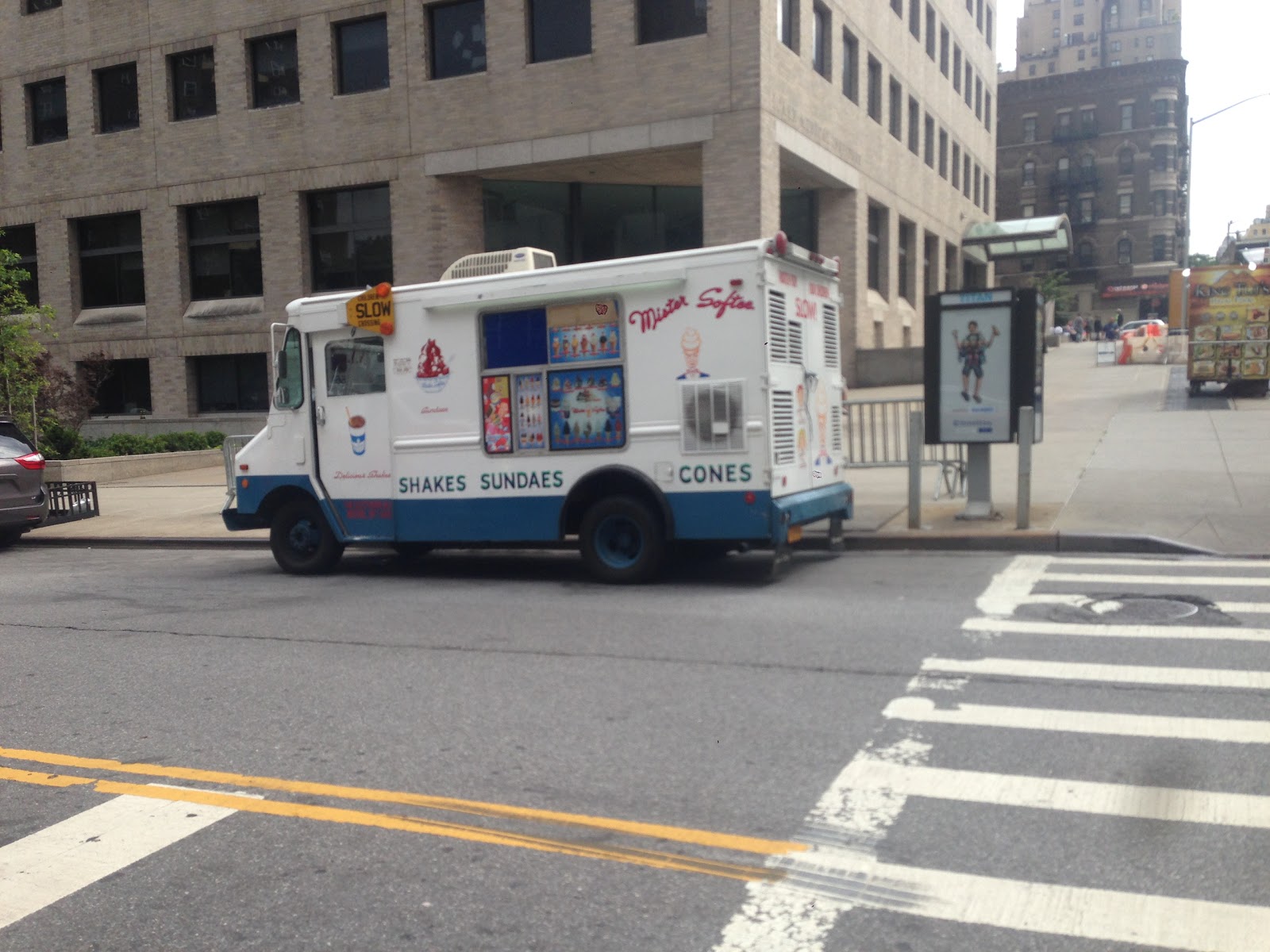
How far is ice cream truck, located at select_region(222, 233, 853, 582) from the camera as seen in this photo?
955cm

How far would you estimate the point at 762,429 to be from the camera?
9.40 meters

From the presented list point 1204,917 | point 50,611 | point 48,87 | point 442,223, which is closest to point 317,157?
point 442,223

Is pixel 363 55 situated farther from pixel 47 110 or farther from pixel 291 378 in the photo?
pixel 291 378

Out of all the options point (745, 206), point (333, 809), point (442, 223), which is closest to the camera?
point (333, 809)

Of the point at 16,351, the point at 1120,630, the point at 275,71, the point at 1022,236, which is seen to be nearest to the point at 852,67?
the point at 275,71

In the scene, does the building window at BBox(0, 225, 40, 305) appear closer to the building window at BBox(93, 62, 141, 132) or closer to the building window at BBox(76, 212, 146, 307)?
the building window at BBox(76, 212, 146, 307)

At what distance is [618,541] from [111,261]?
2625cm

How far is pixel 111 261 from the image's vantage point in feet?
103

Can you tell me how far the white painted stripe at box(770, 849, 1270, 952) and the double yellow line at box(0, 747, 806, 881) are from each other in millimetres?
219

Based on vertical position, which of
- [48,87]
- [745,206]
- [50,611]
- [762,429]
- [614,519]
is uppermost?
[48,87]

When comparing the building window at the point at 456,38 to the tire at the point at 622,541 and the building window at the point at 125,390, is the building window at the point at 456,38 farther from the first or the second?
the tire at the point at 622,541

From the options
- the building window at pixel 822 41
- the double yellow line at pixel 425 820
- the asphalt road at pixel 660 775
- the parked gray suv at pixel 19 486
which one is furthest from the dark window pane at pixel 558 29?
the double yellow line at pixel 425 820

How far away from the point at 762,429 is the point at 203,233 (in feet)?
81.1

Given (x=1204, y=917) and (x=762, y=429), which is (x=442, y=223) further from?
(x=1204, y=917)
